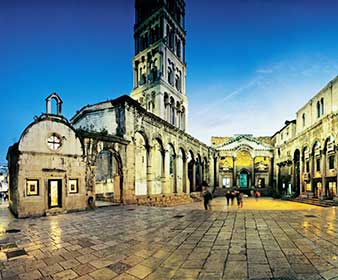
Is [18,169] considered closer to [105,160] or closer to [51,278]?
[51,278]

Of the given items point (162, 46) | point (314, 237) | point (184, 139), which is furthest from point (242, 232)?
point (162, 46)

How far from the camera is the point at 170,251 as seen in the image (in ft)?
19.7

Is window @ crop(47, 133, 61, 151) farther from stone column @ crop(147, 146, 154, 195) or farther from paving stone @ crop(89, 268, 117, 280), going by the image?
paving stone @ crop(89, 268, 117, 280)

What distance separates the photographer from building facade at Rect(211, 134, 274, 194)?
42188mm

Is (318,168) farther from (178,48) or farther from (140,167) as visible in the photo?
(178,48)

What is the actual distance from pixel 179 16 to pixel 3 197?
1531 inches

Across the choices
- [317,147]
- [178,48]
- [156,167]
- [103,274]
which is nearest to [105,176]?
[156,167]

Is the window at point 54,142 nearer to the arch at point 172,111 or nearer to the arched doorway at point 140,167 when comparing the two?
the arched doorway at point 140,167

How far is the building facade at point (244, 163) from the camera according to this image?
42.2 m

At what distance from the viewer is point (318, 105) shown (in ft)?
83.4

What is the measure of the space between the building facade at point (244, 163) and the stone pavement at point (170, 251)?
33839 mm

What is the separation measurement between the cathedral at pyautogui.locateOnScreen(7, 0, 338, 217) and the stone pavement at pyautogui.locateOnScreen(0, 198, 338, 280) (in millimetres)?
4155

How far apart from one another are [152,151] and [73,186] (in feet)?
30.9

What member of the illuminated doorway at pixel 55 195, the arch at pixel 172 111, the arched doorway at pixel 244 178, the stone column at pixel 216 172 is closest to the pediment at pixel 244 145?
the stone column at pixel 216 172
